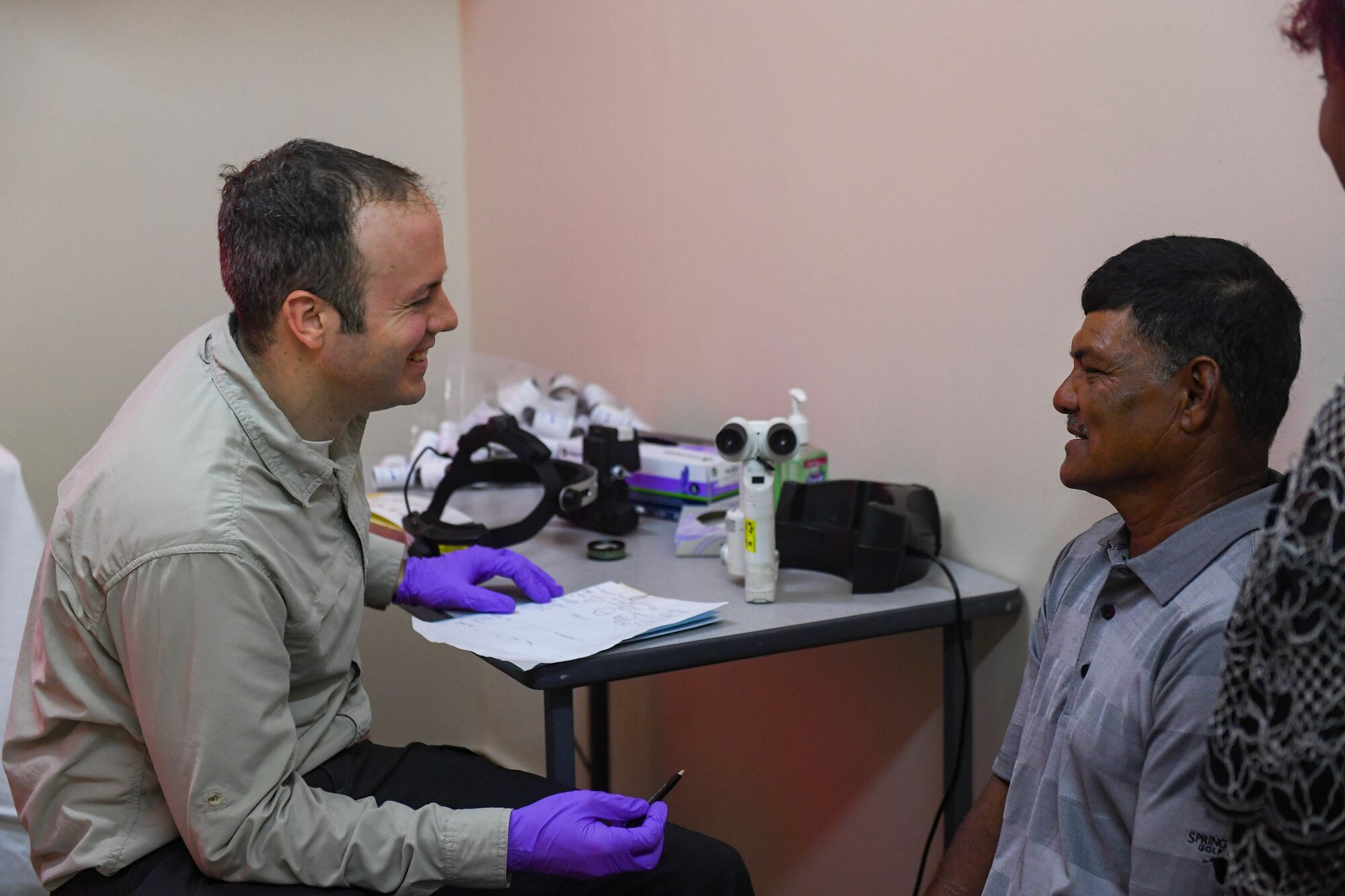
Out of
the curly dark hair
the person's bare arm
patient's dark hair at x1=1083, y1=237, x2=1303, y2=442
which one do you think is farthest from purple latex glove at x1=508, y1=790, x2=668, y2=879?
the curly dark hair

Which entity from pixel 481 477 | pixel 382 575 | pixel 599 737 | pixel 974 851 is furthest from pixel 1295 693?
pixel 599 737

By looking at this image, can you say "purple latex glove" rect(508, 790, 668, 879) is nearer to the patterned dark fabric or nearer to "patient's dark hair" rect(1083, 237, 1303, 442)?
the patterned dark fabric

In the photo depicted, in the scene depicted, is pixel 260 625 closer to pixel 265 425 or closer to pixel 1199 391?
pixel 265 425

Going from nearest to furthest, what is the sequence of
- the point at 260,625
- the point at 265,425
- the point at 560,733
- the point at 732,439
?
the point at 260,625 → the point at 265,425 → the point at 560,733 → the point at 732,439

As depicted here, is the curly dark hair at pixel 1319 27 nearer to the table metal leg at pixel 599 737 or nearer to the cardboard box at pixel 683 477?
the cardboard box at pixel 683 477

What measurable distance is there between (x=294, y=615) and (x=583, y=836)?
1.33 feet

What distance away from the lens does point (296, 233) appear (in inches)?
51.4

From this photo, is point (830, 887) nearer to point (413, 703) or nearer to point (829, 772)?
point (829, 772)

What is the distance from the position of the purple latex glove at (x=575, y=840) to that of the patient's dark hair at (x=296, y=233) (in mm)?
598

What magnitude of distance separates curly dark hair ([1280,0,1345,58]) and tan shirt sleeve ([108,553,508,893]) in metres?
1.05

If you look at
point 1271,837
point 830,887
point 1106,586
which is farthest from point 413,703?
point 1271,837

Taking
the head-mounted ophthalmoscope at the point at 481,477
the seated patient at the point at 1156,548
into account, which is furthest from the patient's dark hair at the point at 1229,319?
the head-mounted ophthalmoscope at the point at 481,477

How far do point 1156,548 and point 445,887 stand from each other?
2.90ft

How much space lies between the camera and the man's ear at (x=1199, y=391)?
1102 millimetres
